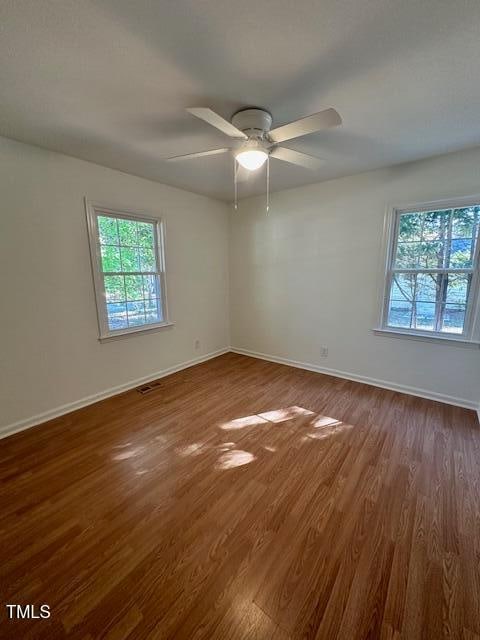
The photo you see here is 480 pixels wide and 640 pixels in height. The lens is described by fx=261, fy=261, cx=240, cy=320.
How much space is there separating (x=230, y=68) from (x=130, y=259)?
85.9 inches

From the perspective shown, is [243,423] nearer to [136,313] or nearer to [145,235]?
[136,313]

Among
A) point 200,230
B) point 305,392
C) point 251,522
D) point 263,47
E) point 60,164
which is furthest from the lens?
point 200,230

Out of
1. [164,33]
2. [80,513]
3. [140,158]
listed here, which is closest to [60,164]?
[140,158]

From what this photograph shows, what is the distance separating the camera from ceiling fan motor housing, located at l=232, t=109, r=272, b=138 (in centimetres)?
176

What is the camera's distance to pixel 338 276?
11.0 ft

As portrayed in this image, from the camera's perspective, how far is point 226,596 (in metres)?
1.15

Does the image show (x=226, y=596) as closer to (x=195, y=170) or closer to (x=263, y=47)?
(x=263, y=47)

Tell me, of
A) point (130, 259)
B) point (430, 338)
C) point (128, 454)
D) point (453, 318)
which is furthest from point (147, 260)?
point (453, 318)

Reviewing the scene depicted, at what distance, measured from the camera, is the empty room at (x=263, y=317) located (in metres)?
1.16

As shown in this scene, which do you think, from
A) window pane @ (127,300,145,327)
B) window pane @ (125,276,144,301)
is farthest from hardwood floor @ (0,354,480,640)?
window pane @ (125,276,144,301)

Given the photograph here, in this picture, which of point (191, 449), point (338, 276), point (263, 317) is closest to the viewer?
point (191, 449)

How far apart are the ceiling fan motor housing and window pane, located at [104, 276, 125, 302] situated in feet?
6.61

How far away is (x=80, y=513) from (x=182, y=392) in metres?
1.60

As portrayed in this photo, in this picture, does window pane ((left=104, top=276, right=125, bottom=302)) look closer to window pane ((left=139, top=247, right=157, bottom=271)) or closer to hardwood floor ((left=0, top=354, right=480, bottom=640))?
window pane ((left=139, top=247, right=157, bottom=271))
